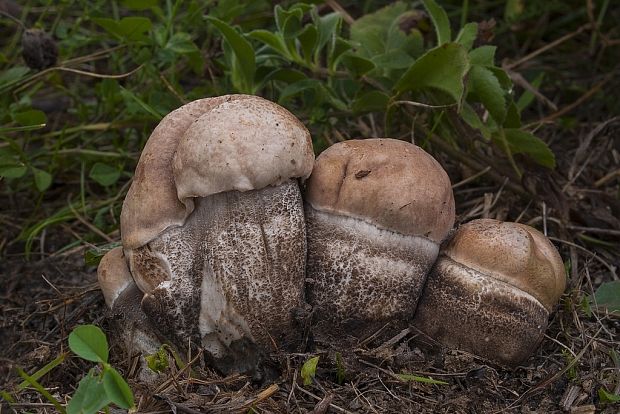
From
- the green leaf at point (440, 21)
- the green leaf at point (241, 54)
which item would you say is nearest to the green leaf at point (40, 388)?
the green leaf at point (241, 54)

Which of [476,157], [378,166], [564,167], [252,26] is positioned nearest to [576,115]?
[564,167]

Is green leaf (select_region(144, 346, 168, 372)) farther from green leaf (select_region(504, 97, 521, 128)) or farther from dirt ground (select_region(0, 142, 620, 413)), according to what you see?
green leaf (select_region(504, 97, 521, 128))

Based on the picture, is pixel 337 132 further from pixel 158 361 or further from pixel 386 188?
pixel 158 361

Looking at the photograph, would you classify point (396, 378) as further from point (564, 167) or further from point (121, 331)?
point (564, 167)

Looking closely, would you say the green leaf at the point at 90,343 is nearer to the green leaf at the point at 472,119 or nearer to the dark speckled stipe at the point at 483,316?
the dark speckled stipe at the point at 483,316

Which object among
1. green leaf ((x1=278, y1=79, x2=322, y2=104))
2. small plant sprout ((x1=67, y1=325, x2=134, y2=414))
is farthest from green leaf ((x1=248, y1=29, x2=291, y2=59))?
small plant sprout ((x1=67, y1=325, x2=134, y2=414))

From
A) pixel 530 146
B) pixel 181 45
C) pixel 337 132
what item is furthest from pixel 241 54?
pixel 530 146
